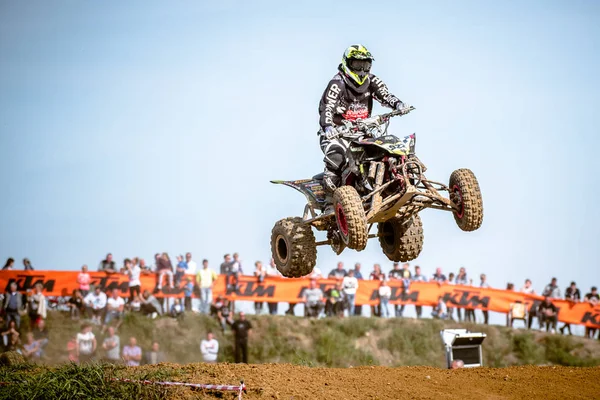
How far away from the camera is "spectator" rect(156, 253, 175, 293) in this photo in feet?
85.9

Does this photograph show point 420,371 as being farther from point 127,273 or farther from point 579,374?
point 127,273

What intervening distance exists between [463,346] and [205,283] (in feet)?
35.8

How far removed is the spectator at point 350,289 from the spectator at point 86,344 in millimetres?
8793

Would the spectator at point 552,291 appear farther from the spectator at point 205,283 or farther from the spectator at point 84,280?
the spectator at point 84,280

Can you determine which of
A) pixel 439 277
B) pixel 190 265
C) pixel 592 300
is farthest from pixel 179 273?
pixel 592 300

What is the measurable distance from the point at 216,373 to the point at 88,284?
14.0 m

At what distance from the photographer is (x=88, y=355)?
24.6 m

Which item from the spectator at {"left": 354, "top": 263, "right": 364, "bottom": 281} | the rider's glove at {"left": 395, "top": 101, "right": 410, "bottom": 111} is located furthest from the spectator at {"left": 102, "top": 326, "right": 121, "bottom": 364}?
the rider's glove at {"left": 395, "top": 101, "right": 410, "bottom": 111}

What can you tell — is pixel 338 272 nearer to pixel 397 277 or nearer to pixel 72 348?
pixel 397 277

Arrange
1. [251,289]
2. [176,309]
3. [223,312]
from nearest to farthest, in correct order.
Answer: [176,309] < [223,312] < [251,289]

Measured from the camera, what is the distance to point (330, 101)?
14750mm

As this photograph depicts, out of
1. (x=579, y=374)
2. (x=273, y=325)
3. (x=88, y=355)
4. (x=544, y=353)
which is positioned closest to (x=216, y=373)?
(x=579, y=374)

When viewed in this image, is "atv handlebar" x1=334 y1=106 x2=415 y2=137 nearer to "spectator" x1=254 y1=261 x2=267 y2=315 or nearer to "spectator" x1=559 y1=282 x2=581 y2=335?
"spectator" x1=254 y1=261 x2=267 y2=315

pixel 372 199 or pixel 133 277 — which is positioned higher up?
pixel 372 199
